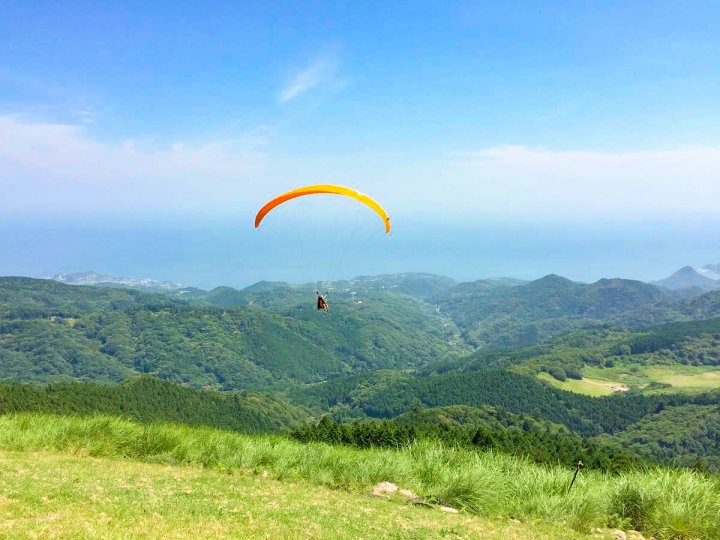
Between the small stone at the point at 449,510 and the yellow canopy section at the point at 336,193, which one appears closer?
the small stone at the point at 449,510

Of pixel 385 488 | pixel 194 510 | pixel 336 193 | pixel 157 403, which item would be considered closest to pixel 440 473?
pixel 385 488

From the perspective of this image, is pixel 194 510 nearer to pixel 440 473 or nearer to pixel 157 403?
pixel 440 473

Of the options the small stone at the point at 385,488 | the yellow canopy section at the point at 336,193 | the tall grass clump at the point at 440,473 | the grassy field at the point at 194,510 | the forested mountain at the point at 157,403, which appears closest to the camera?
the grassy field at the point at 194,510

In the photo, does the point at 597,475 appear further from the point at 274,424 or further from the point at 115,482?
→ the point at 274,424

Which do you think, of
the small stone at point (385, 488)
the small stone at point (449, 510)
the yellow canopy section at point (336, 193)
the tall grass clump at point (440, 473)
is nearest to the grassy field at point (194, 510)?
the small stone at point (449, 510)

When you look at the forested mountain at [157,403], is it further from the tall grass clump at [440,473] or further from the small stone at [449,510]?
the small stone at [449,510]
